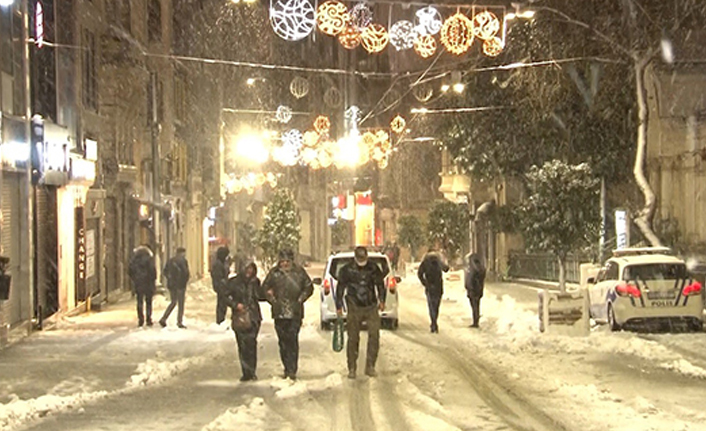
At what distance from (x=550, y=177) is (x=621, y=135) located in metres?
8.65

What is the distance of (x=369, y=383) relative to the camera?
13.8 m

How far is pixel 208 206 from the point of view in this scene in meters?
57.5

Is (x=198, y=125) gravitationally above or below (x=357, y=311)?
above

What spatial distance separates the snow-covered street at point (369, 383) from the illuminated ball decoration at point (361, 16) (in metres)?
6.14

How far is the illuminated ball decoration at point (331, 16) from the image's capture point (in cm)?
1884

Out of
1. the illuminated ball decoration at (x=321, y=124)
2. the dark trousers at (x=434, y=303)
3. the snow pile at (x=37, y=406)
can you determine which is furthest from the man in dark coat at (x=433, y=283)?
the illuminated ball decoration at (x=321, y=124)

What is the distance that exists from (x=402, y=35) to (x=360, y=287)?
8630 mm

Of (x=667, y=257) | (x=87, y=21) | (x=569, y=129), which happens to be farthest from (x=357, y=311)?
(x=569, y=129)

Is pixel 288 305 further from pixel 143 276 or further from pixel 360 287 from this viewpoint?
pixel 143 276

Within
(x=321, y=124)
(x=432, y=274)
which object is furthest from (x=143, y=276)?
(x=321, y=124)

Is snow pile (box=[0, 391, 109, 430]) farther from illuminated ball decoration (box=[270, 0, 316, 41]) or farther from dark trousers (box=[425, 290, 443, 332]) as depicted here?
dark trousers (box=[425, 290, 443, 332])

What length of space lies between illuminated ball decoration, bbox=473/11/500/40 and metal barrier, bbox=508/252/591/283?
1888cm

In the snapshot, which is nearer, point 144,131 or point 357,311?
point 357,311

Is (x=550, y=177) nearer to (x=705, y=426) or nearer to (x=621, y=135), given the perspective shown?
(x=621, y=135)
